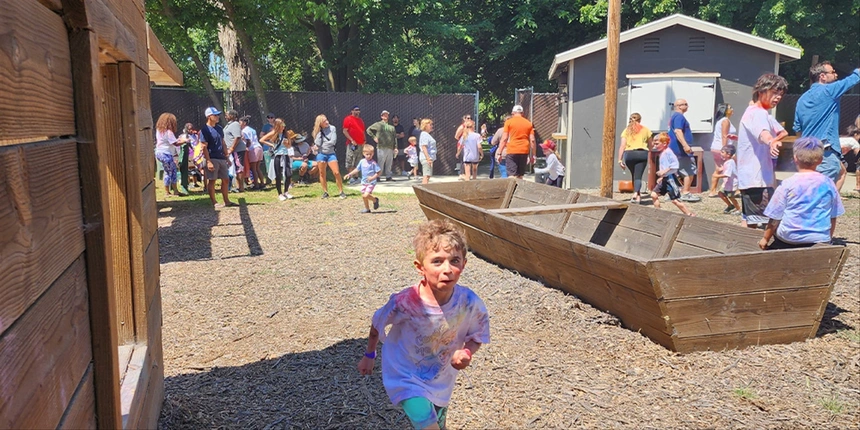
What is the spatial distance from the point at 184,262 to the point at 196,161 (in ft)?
23.5

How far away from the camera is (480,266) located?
8109 mm

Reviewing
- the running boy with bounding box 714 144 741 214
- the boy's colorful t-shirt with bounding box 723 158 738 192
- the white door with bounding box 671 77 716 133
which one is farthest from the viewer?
the white door with bounding box 671 77 716 133

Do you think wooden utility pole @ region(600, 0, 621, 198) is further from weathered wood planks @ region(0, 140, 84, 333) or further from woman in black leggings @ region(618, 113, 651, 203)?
weathered wood planks @ region(0, 140, 84, 333)

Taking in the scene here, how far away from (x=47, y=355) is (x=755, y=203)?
293 inches

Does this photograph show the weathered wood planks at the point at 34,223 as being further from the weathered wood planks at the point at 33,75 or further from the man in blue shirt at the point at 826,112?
the man in blue shirt at the point at 826,112

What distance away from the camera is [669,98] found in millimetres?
15641

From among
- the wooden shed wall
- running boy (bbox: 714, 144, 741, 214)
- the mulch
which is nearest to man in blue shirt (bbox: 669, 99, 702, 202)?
running boy (bbox: 714, 144, 741, 214)

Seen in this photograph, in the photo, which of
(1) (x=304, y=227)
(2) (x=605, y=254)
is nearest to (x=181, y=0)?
(1) (x=304, y=227)

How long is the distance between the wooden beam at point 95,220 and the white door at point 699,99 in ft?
50.3

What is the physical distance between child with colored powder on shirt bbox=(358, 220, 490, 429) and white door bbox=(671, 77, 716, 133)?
13848 mm

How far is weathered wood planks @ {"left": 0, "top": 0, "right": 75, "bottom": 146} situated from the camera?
134 centimetres

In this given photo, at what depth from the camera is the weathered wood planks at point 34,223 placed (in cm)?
128

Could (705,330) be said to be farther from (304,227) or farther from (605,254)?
(304,227)

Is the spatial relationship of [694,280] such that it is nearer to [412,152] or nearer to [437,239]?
[437,239]
